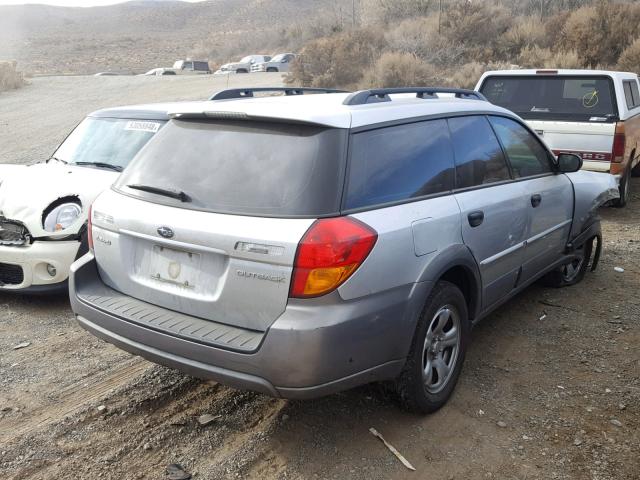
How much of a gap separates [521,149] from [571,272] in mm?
1715

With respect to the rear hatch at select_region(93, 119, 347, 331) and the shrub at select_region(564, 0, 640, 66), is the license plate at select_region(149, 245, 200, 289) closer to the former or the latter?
the rear hatch at select_region(93, 119, 347, 331)

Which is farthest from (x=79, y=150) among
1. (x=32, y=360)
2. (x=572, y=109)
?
(x=572, y=109)

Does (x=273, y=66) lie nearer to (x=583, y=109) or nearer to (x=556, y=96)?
(x=556, y=96)

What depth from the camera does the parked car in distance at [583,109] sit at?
25.5 feet

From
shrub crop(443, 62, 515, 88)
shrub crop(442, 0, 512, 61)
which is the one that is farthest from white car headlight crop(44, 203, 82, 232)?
shrub crop(442, 0, 512, 61)

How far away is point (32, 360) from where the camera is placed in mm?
4242

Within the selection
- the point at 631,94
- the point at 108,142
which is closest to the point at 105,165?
the point at 108,142

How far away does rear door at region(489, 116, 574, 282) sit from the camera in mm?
4367

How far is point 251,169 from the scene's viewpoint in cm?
300

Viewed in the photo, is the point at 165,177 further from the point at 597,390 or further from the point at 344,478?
the point at 597,390

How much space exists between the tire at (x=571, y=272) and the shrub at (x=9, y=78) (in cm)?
2629

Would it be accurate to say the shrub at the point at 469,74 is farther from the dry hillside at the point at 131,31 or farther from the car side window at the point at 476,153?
the dry hillside at the point at 131,31

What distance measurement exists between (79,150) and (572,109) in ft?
21.0

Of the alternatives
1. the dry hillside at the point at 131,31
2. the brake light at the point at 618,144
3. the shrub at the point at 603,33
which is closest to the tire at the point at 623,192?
the brake light at the point at 618,144
